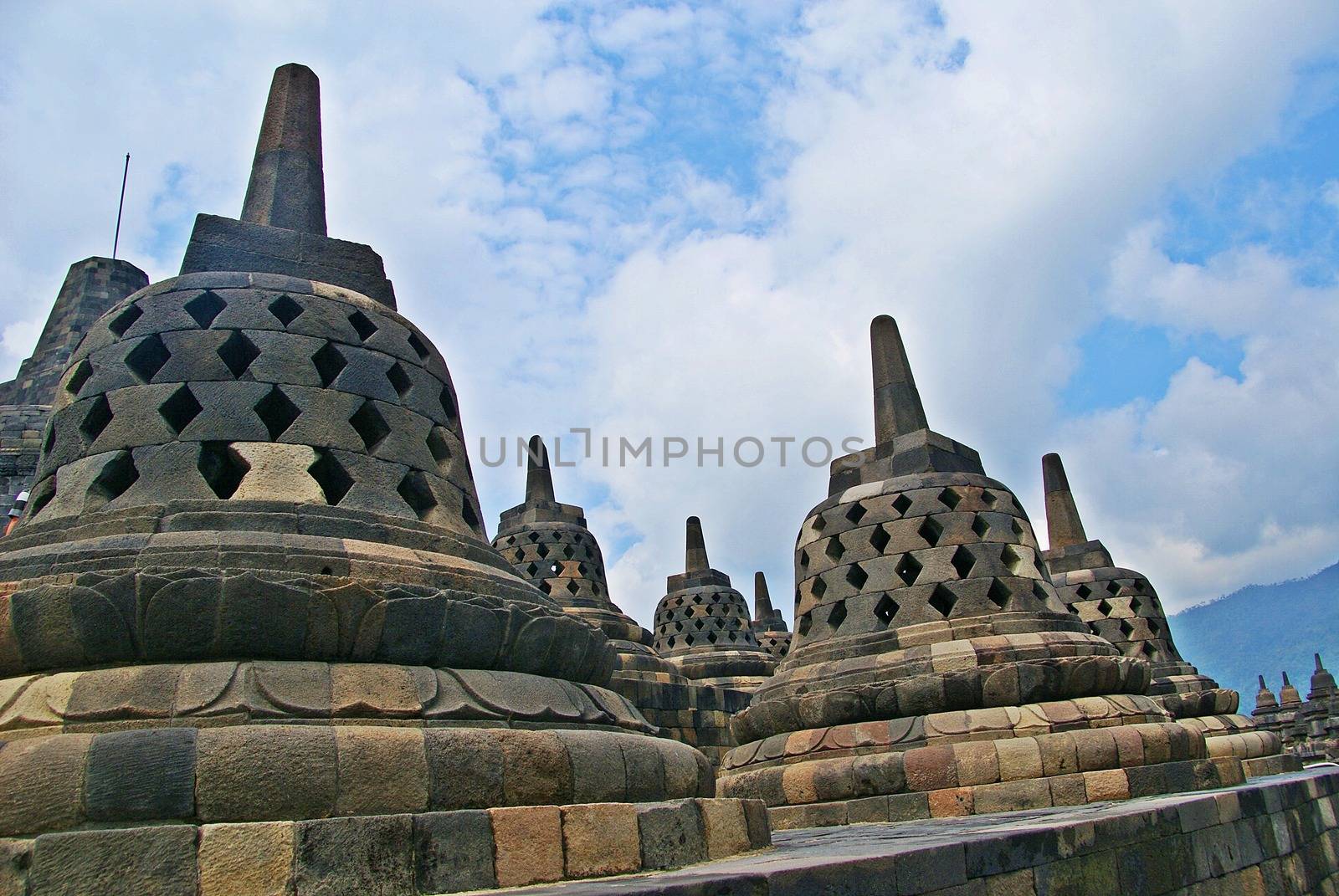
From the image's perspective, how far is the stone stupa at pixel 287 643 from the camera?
10.0 feet

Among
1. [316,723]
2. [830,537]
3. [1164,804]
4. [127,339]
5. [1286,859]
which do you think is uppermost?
[127,339]

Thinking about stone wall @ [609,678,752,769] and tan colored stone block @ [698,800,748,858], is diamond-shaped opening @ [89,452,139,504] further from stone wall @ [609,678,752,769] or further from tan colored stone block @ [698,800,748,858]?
stone wall @ [609,678,752,769]

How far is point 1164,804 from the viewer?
513 centimetres

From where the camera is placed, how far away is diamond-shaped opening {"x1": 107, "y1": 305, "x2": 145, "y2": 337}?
513 cm

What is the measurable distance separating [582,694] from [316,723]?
1.33 meters

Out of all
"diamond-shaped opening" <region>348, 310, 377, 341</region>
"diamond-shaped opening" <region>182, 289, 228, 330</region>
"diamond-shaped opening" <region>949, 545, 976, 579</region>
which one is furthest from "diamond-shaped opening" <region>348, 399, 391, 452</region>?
"diamond-shaped opening" <region>949, 545, 976, 579</region>

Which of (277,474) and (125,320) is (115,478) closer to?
(277,474)

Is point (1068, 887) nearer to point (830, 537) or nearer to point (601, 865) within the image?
point (601, 865)

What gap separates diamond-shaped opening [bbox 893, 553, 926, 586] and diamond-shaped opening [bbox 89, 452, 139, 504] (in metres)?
6.03

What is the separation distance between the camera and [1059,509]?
1537 centimetres

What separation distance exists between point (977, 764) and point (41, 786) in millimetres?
5874

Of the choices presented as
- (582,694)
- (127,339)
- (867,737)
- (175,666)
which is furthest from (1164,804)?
(127,339)

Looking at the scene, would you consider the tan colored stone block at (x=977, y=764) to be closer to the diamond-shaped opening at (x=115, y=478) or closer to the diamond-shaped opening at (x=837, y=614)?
the diamond-shaped opening at (x=837, y=614)

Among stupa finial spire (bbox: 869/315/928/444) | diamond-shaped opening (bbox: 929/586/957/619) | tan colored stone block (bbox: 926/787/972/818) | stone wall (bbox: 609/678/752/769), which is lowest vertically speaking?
tan colored stone block (bbox: 926/787/972/818)
